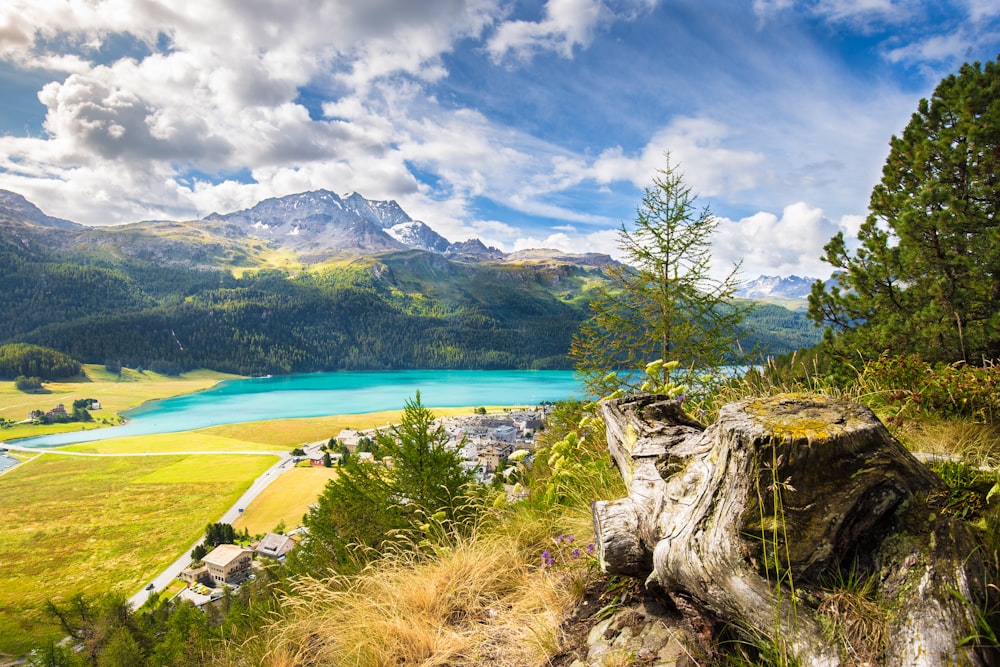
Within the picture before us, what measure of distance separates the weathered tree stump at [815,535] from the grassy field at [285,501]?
158ft

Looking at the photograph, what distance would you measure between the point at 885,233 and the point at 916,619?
12.9 metres

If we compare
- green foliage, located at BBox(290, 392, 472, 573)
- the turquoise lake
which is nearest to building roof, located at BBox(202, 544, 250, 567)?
Result: green foliage, located at BBox(290, 392, 472, 573)

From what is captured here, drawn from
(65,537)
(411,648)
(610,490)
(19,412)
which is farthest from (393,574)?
(19,412)

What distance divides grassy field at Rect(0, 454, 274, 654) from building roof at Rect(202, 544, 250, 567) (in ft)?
18.2

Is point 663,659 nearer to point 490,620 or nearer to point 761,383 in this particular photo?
point 490,620

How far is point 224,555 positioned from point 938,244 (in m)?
47.4

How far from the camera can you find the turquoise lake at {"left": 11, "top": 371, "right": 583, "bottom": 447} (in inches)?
3971

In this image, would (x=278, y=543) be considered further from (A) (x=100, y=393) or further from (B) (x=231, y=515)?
(A) (x=100, y=393)

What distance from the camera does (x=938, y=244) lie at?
9984 mm

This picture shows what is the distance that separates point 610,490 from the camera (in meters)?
4.15

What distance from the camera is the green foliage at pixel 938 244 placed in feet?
31.6

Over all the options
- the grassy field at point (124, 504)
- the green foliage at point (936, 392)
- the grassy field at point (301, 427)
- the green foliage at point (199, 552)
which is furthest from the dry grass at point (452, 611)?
the grassy field at point (301, 427)

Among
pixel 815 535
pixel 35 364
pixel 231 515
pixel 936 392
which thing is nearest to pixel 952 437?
pixel 936 392

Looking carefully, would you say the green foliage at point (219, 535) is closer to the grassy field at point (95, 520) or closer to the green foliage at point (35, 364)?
the grassy field at point (95, 520)
